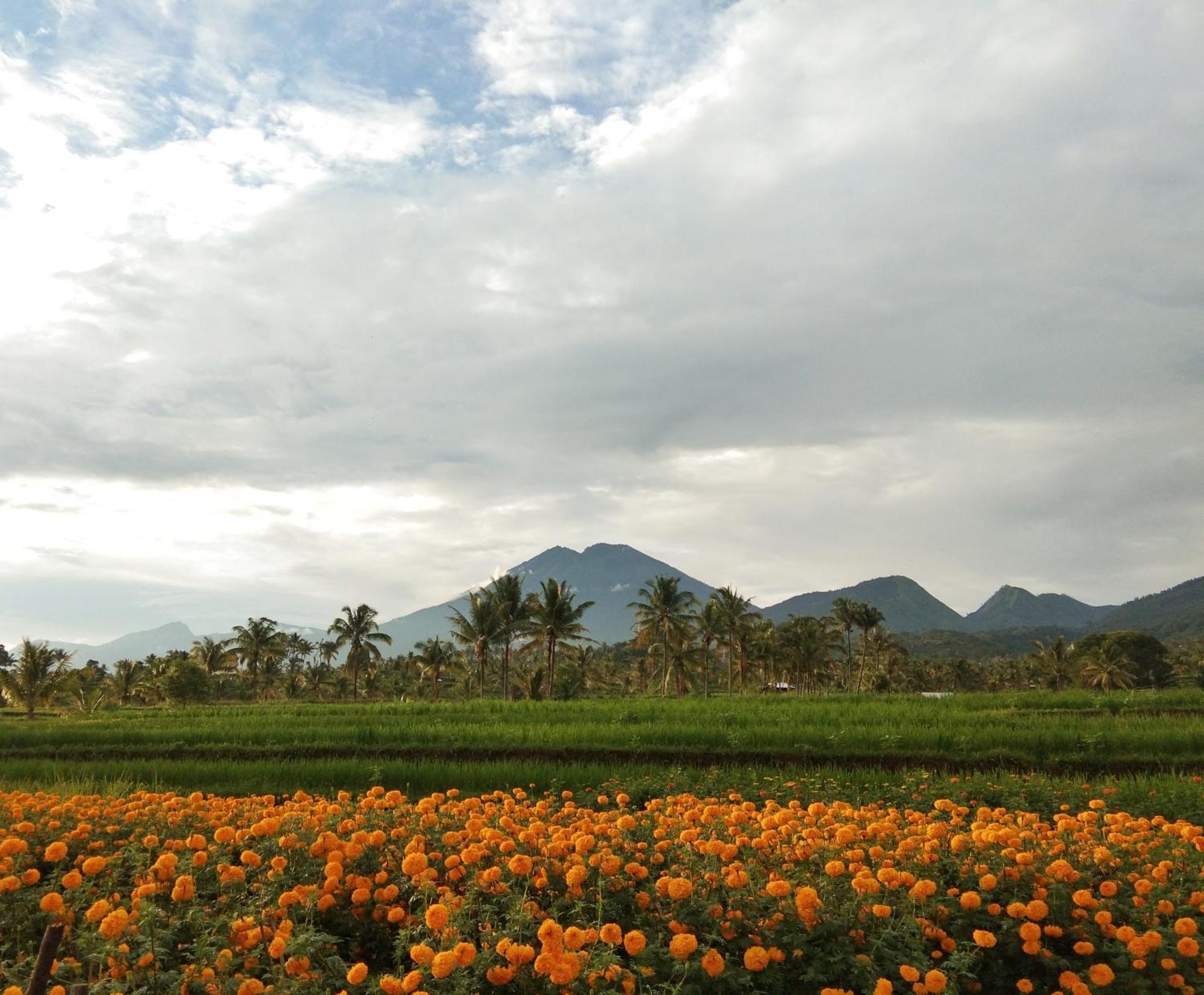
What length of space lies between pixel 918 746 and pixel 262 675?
67078 millimetres

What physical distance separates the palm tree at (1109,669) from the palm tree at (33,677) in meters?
73.2

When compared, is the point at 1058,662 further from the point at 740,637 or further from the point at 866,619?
the point at 740,637

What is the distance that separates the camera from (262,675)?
69.7 m

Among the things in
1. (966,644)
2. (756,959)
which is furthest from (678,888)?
(966,644)

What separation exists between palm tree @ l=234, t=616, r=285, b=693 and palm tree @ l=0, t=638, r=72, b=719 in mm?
19304

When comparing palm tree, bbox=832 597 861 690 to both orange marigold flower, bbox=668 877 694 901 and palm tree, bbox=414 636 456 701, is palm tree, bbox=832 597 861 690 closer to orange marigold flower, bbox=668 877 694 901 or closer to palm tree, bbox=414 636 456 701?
palm tree, bbox=414 636 456 701

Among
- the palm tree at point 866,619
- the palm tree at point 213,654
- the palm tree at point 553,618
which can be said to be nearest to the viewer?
the palm tree at point 553,618

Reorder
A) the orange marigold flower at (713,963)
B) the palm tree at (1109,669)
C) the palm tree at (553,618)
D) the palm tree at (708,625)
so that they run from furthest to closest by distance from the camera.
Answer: the palm tree at (1109,669)
the palm tree at (708,625)
the palm tree at (553,618)
the orange marigold flower at (713,963)

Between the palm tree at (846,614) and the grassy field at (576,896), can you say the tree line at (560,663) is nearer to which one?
the palm tree at (846,614)

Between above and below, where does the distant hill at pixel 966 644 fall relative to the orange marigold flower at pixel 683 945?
below

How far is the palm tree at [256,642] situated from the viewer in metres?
60.4

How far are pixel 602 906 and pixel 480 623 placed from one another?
4401 centimetres

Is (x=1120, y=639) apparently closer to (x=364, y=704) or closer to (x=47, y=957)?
(x=364, y=704)

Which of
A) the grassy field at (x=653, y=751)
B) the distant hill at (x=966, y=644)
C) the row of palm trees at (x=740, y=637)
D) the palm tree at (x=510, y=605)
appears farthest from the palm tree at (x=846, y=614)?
the distant hill at (x=966, y=644)
